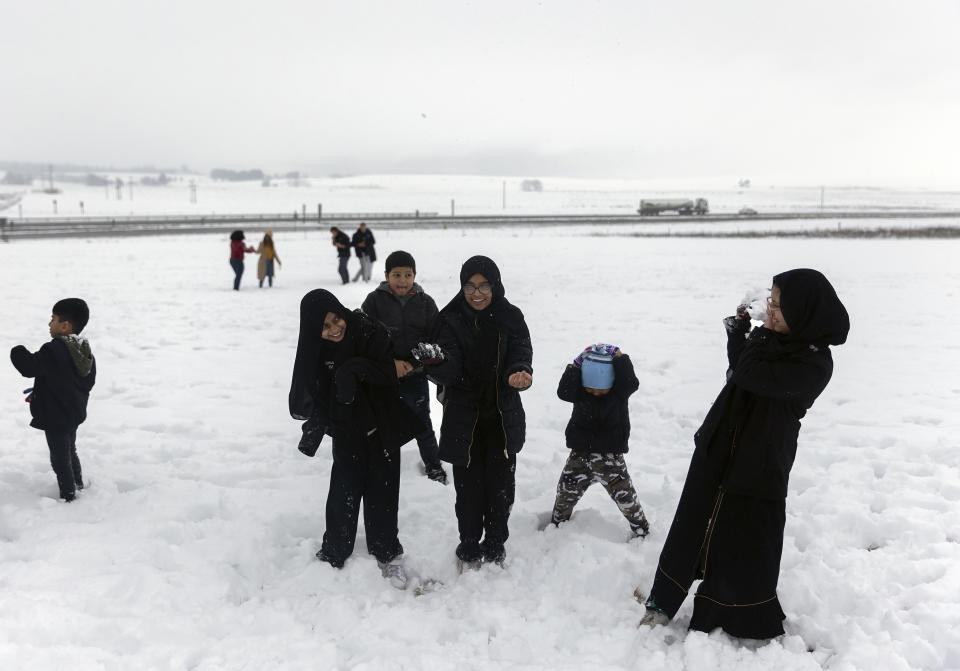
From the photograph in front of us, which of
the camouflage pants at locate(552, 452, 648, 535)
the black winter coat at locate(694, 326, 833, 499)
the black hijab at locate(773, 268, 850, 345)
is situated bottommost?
the camouflage pants at locate(552, 452, 648, 535)

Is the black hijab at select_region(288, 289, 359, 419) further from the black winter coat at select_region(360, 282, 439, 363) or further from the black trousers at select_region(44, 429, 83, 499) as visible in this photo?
the black trousers at select_region(44, 429, 83, 499)

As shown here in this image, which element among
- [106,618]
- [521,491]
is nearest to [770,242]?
[521,491]

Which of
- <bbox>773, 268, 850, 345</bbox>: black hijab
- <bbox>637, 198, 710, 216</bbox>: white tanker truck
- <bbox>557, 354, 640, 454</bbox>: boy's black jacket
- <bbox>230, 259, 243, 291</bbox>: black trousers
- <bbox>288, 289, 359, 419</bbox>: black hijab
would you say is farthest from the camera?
<bbox>637, 198, 710, 216</bbox>: white tanker truck

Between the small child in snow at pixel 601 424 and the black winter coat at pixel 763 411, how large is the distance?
0.70 meters

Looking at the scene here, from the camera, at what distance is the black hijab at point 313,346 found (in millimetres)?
3580

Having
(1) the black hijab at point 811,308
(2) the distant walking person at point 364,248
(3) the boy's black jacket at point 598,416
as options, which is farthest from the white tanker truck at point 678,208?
(1) the black hijab at point 811,308

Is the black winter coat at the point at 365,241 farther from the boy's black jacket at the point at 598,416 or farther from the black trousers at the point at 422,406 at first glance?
the boy's black jacket at the point at 598,416

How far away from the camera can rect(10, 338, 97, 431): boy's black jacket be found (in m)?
4.33

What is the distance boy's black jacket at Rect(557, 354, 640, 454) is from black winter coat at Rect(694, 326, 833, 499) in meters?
0.75

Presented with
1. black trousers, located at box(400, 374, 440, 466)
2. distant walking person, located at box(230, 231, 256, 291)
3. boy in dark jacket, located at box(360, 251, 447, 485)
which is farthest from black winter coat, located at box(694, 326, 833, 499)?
distant walking person, located at box(230, 231, 256, 291)

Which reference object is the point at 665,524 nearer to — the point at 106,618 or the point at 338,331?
the point at 338,331

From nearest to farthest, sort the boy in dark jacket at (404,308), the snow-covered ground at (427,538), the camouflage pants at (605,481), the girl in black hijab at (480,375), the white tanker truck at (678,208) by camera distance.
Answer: the snow-covered ground at (427,538)
the girl in black hijab at (480,375)
the camouflage pants at (605,481)
the boy in dark jacket at (404,308)
the white tanker truck at (678,208)

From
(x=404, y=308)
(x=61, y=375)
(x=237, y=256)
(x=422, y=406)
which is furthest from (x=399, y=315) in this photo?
(x=237, y=256)

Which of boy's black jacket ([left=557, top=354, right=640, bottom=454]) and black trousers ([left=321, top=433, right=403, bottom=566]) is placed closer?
black trousers ([left=321, top=433, right=403, bottom=566])
